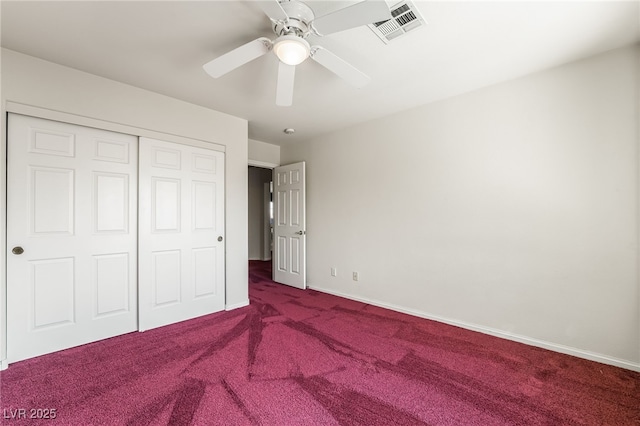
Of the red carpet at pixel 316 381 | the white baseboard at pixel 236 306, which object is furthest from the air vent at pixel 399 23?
the white baseboard at pixel 236 306

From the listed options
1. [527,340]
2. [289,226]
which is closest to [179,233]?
[289,226]

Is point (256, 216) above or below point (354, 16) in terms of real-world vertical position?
below

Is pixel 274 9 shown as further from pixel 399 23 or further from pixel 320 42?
pixel 399 23

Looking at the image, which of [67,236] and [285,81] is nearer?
[285,81]

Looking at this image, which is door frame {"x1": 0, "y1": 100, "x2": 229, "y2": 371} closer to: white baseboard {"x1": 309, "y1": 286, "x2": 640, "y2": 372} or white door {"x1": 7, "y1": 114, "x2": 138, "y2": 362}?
white door {"x1": 7, "y1": 114, "x2": 138, "y2": 362}

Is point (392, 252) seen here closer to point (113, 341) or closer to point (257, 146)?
point (257, 146)

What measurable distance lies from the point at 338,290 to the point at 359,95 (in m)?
2.69

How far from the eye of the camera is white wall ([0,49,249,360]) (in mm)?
2209

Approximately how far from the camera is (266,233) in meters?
7.42

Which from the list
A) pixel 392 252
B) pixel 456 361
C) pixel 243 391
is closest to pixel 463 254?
pixel 392 252

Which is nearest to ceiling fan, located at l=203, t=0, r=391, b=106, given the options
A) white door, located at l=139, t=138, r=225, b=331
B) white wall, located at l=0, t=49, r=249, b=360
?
white wall, located at l=0, t=49, r=249, b=360

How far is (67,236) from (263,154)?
2880mm

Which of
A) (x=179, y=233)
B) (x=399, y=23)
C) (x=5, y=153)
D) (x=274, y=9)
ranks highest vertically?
(x=399, y=23)

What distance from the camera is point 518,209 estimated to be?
102 inches
